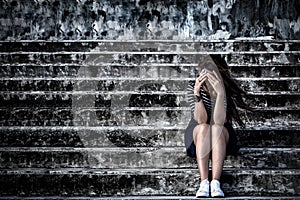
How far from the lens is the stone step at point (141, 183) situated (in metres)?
4.24

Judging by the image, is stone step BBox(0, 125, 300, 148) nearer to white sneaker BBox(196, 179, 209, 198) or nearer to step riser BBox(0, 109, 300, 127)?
step riser BBox(0, 109, 300, 127)

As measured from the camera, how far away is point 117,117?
5.16 meters

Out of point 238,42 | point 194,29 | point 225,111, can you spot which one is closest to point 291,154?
point 225,111

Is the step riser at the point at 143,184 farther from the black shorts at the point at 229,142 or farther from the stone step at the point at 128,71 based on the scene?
the stone step at the point at 128,71

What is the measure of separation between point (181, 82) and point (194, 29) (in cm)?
256

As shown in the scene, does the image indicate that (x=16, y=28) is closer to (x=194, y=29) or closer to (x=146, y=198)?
(x=194, y=29)

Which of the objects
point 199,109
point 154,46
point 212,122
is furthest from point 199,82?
point 154,46

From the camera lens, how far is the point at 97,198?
13.6 feet

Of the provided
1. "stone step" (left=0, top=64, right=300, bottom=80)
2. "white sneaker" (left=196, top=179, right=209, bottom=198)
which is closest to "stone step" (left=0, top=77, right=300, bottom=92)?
"stone step" (left=0, top=64, right=300, bottom=80)

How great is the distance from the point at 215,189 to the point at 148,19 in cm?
484

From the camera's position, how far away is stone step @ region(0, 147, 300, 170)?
14.7 ft

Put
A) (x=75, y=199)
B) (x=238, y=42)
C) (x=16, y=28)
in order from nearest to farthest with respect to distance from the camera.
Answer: (x=75, y=199), (x=238, y=42), (x=16, y=28)

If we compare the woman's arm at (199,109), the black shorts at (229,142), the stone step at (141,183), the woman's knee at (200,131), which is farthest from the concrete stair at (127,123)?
the woman's arm at (199,109)

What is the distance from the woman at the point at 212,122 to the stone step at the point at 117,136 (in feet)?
1.48
